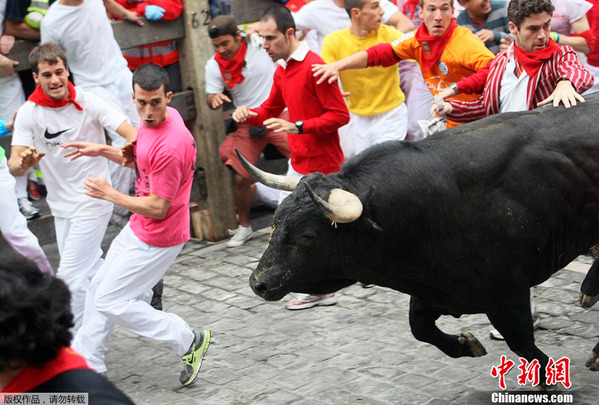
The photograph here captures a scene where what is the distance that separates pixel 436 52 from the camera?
6.91m

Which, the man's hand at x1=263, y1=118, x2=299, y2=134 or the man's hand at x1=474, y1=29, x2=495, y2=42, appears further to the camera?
the man's hand at x1=474, y1=29, x2=495, y2=42

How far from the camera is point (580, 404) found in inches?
198

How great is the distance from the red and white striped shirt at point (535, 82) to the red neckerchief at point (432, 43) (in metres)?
0.63

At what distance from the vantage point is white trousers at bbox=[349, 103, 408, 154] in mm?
8422

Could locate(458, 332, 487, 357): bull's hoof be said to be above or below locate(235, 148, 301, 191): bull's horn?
below

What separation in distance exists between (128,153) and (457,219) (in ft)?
7.74

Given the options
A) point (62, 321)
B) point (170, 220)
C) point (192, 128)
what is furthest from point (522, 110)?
point (192, 128)

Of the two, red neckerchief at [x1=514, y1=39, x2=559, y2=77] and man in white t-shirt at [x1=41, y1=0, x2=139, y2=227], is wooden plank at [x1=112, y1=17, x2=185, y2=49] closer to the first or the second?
man in white t-shirt at [x1=41, y1=0, x2=139, y2=227]

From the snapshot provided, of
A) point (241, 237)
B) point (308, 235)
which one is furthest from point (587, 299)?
point (241, 237)

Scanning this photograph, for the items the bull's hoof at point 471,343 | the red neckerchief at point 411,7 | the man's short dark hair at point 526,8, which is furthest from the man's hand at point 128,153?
the red neckerchief at point 411,7

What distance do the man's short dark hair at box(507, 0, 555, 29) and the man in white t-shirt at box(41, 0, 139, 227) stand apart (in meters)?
3.80

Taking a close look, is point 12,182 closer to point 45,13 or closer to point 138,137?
point 138,137

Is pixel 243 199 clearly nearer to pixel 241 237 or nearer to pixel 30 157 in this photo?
pixel 241 237

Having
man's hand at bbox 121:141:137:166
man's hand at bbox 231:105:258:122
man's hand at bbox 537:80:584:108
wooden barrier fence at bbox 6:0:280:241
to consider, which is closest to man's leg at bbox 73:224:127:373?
man's hand at bbox 121:141:137:166
